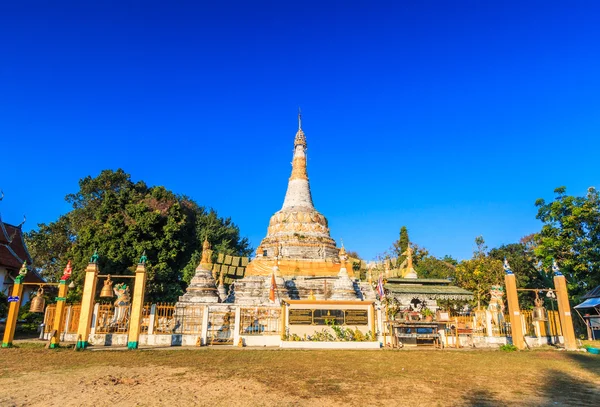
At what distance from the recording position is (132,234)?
2992 centimetres

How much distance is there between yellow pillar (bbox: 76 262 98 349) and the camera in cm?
1310

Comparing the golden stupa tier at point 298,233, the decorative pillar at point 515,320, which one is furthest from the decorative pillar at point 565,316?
A: the golden stupa tier at point 298,233

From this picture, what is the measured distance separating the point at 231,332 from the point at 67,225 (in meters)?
26.7

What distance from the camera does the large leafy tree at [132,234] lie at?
1155 inches

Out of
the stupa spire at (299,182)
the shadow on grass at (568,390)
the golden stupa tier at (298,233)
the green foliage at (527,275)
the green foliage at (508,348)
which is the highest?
the stupa spire at (299,182)

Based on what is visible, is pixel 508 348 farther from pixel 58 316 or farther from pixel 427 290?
pixel 58 316

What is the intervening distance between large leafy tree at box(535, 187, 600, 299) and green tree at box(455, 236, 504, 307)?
4319 millimetres

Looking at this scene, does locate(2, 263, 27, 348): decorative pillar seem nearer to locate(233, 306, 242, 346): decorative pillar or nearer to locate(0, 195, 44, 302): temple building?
locate(233, 306, 242, 346): decorative pillar

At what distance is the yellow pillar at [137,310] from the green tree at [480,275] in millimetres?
23492

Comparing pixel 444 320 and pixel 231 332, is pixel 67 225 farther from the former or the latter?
pixel 444 320

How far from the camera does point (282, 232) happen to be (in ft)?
108

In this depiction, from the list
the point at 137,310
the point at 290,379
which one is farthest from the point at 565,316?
the point at 137,310

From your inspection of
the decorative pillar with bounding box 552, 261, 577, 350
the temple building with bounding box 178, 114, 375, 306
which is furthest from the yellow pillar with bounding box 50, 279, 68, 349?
the decorative pillar with bounding box 552, 261, 577, 350

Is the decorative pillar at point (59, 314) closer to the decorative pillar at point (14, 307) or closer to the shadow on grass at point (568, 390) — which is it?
the decorative pillar at point (14, 307)
